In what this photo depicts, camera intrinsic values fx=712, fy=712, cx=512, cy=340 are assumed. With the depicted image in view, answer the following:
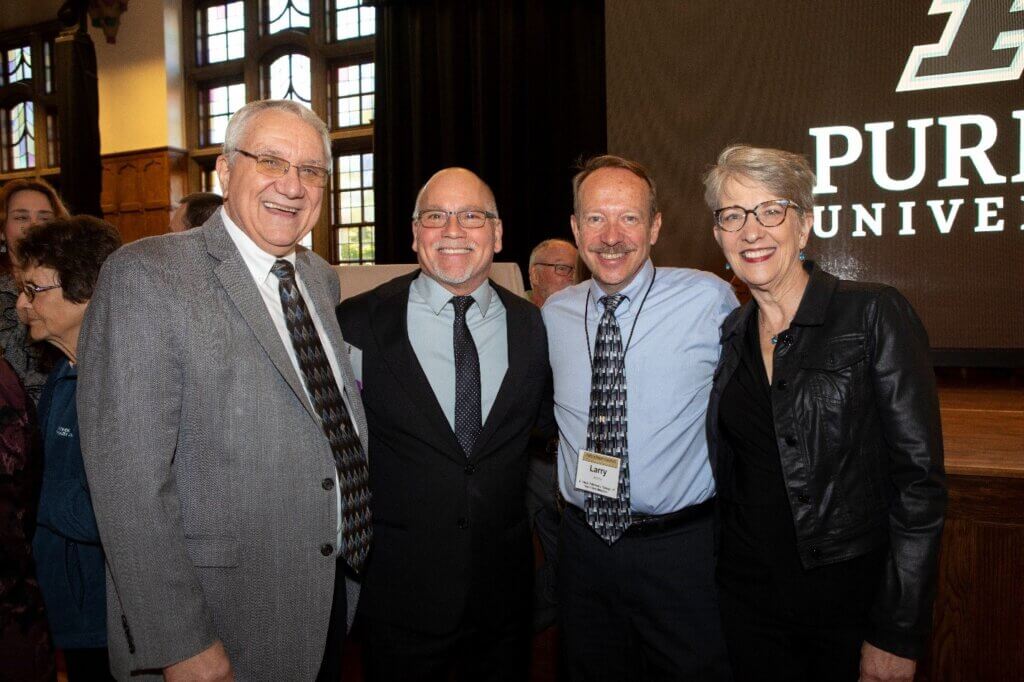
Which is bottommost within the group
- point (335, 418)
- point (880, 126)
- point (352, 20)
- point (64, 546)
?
point (64, 546)

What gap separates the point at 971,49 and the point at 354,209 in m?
8.04

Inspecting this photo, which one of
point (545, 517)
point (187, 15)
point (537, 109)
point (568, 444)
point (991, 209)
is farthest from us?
point (187, 15)

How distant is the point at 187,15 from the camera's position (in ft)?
35.2

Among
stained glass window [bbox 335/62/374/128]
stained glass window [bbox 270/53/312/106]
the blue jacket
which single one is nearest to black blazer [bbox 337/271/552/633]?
the blue jacket

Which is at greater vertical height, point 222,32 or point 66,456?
point 222,32

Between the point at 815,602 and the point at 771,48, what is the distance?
3.92 meters

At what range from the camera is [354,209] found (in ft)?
34.0

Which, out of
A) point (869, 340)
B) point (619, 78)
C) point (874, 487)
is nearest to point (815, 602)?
point (874, 487)

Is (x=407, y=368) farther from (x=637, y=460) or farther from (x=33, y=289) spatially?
(x=33, y=289)

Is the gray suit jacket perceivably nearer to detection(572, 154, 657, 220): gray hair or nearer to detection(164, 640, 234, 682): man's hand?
detection(164, 640, 234, 682): man's hand

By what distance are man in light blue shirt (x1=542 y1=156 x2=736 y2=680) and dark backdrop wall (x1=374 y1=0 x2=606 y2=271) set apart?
5423 mm

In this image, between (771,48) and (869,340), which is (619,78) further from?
(869,340)

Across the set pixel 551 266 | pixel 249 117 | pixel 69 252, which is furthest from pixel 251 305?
pixel 551 266

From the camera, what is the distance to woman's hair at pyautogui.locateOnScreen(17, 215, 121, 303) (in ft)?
6.14
